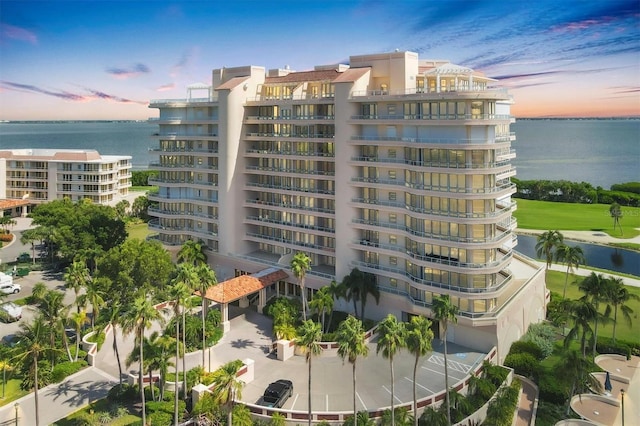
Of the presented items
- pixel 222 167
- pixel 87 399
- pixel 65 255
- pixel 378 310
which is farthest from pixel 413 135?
pixel 65 255

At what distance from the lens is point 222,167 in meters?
67.6

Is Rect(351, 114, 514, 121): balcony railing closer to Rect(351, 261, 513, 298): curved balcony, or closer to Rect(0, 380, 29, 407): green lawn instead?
Rect(351, 261, 513, 298): curved balcony

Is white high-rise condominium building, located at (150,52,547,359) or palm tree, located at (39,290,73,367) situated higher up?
white high-rise condominium building, located at (150,52,547,359)

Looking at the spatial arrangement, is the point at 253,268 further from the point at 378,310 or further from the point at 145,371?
the point at 145,371

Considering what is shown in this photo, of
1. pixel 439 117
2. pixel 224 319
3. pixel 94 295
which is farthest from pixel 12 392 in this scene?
pixel 439 117

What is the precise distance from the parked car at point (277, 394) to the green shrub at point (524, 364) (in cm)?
2112

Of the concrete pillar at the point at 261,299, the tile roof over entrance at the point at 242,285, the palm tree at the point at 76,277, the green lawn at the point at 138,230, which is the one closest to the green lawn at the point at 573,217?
the tile roof over entrance at the point at 242,285

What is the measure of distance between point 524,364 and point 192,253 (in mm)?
42061

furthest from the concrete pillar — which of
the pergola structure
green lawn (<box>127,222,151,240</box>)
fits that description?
green lawn (<box>127,222,151,240</box>)

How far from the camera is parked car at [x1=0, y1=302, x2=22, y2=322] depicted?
57612 millimetres

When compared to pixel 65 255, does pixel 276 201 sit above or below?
above

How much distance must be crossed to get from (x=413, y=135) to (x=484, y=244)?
43.2 ft

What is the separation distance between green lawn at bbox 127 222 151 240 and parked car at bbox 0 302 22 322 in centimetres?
4099

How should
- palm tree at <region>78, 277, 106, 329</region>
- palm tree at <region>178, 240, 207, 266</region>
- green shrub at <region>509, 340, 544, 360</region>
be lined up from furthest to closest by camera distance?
palm tree at <region>178, 240, 207, 266</region>, green shrub at <region>509, 340, 544, 360</region>, palm tree at <region>78, 277, 106, 329</region>
